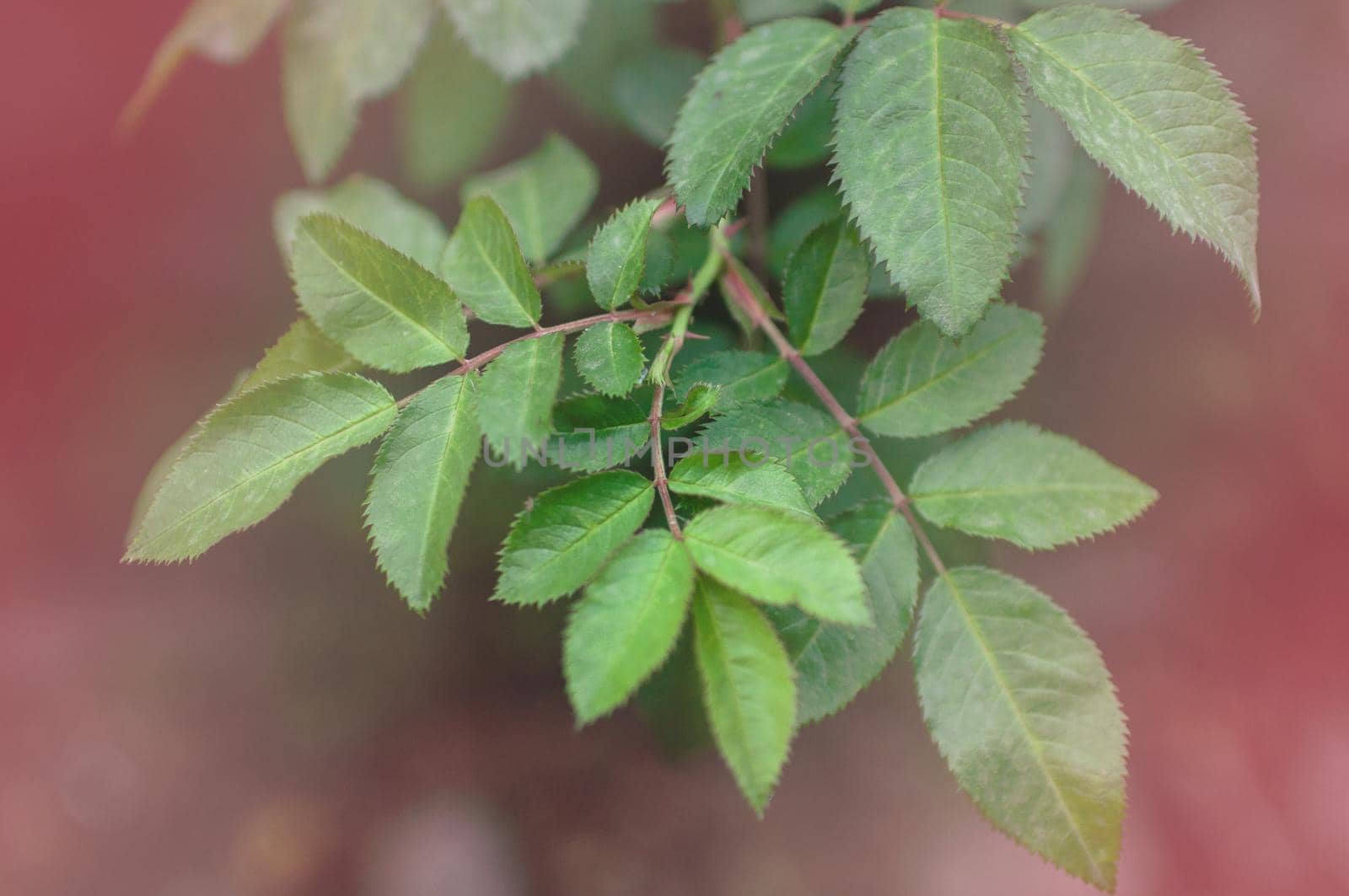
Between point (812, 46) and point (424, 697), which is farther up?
point (812, 46)

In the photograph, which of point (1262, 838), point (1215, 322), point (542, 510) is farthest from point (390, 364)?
point (1262, 838)

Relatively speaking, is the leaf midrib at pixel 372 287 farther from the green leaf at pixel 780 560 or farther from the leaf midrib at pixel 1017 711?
the leaf midrib at pixel 1017 711

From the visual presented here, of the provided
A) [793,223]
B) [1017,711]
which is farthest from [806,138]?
[1017,711]

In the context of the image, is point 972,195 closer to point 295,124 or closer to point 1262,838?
point 295,124

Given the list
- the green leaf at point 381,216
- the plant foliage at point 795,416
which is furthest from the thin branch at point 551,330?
the green leaf at point 381,216

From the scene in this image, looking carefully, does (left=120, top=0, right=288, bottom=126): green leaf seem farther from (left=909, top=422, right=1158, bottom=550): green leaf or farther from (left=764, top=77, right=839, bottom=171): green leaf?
(left=909, top=422, right=1158, bottom=550): green leaf

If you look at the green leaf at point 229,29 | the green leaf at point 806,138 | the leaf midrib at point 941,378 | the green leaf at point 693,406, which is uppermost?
the green leaf at point 229,29
